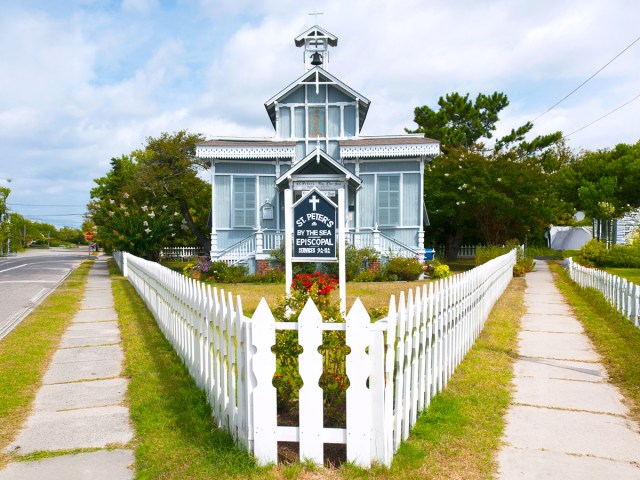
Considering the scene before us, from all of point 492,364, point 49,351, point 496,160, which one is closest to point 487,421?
point 492,364

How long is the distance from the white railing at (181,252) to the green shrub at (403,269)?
25.5m

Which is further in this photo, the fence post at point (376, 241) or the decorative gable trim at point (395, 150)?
the decorative gable trim at point (395, 150)

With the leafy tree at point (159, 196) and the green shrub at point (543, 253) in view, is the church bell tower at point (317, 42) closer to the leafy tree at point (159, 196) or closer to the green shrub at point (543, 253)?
the leafy tree at point (159, 196)

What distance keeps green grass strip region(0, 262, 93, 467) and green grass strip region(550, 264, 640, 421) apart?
604cm

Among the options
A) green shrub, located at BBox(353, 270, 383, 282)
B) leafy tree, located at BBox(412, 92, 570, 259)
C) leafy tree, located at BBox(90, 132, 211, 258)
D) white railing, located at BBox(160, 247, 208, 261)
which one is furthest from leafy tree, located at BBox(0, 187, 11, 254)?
green shrub, located at BBox(353, 270, 383, 282)

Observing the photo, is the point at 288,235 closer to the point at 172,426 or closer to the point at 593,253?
the point at 172,426

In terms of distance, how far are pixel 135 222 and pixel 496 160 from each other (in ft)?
60.5

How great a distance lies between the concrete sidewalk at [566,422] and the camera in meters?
4.38

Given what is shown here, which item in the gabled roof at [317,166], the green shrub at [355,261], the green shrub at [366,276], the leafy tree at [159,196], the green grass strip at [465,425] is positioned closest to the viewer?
the green grass strip at [465,425]

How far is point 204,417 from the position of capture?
5457 millimetres

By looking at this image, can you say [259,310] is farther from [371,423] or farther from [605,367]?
[605,367]

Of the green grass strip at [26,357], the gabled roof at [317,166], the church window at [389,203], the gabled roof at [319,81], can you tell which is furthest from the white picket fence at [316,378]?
the gabled roof at [319,81]

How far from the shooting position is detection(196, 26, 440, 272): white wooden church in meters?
22.6

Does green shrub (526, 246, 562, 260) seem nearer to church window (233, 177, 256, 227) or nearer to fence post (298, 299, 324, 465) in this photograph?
church window (233, 177, 256, 227)
